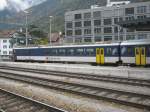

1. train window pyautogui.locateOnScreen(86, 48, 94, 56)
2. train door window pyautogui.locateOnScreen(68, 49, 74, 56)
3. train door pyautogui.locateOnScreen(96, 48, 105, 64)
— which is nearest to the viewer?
train door pyautogui.locateOnScreen(96, 48, 105, 64)

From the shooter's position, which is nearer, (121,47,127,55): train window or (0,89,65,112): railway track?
(0,89,65,112): railway track

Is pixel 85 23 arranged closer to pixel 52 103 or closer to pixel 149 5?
pixel 149 5

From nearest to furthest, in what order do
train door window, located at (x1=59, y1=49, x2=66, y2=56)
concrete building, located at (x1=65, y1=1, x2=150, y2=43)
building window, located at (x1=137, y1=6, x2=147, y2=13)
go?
train door window, located at (x1=59, y1=49, x2=66, y2=56) → building window, located at (x1=137, y1=6, x2=147, y2=13) → concrete building, located at (x1=65, y1=1, x2=150, y2=43)

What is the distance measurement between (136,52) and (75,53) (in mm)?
11545

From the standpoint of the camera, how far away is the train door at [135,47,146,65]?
29.9 meters

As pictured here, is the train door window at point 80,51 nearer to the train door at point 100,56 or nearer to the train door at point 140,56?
the train door at point 100,56

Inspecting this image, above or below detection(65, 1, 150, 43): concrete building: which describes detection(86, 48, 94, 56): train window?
below

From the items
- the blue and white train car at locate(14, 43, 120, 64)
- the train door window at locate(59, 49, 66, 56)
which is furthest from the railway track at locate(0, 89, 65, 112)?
the train door window at locate(59, 49, 66, 56)

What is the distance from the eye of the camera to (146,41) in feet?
98.2

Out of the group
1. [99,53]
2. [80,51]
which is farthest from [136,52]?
[80,51]

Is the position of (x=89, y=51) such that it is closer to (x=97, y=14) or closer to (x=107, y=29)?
(x=107, y=29)

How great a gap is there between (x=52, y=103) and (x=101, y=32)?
91786mm

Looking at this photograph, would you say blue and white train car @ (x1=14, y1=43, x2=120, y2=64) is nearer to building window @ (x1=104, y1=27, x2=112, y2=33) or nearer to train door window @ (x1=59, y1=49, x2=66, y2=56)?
train door window @ (x1=59, y1=49, x2=66, y2=56)

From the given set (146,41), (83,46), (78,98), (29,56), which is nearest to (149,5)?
(29,56)
